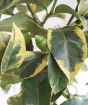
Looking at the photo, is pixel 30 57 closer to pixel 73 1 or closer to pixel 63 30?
pixel 63 30

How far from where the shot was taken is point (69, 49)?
19.8 inches

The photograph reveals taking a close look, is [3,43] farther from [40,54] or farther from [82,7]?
[82,7]

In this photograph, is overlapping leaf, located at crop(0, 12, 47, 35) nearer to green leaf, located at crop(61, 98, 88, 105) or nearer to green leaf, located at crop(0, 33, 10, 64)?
green leaf, located at crop(0, 33, 10, 64)

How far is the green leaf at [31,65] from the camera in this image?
0.52 m

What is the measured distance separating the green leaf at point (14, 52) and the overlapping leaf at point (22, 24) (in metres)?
0.05

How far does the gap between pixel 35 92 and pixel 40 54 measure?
76 millimetres

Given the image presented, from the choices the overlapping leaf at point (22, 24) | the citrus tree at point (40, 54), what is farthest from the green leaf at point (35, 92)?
the overlapping leaf at point (22, 24)

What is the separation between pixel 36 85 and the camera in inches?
21.9

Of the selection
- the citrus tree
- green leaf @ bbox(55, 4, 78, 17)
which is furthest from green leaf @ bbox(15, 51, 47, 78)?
green leaf @ bbox(55, 4, 78, 17)

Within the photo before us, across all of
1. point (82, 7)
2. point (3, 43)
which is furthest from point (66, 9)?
point (3, 43)

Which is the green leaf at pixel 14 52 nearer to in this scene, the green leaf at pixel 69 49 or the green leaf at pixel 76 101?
the green leaf at pixel 69 49

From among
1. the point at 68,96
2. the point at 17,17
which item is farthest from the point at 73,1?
the point at 17,17

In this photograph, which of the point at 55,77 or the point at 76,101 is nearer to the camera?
the point at 55,77

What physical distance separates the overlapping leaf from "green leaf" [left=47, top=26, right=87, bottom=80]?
1.3 inches
